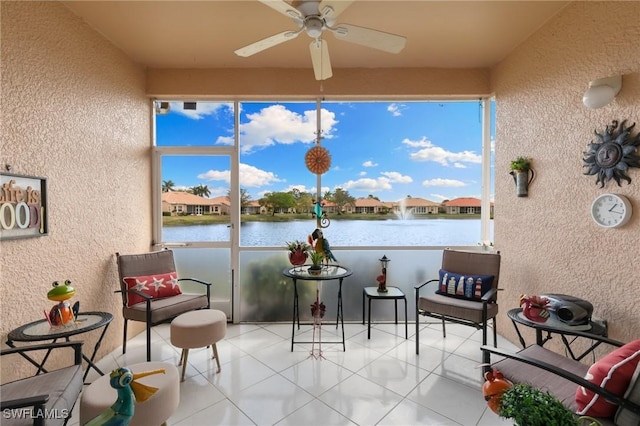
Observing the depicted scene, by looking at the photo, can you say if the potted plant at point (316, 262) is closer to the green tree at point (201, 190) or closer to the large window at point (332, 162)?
the large window at point (332, 162)

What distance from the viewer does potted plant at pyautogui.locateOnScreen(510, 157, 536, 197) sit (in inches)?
104

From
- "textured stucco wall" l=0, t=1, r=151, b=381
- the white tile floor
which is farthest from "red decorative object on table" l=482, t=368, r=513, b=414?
"textured stucco wall" l=0, t=1, r=151, b=381

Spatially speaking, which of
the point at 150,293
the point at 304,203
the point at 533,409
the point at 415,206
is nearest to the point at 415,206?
the point at 415,206

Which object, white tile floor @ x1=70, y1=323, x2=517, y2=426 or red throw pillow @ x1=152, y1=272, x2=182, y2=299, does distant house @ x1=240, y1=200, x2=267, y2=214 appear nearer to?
red throw pillow @ x1=152, y1=272, x2=182, y2=299

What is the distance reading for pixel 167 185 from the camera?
3.38 m

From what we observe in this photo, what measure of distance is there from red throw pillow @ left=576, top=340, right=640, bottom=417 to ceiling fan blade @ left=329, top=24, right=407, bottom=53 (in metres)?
1.98

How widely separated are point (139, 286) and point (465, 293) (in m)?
2.98

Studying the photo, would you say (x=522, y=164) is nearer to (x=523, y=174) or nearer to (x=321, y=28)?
(x=523, y=174)

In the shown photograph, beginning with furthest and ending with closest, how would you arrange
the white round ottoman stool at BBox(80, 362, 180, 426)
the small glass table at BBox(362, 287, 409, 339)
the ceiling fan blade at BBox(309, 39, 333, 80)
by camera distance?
the small glass table at BBox(362, 287, 409, 339)
the ceiling fan blade at BBox(309, 39, 333, 80)
the white round ottoman stool at BBox(80, 362, 180, 426)

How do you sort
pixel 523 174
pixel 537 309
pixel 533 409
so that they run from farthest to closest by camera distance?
pixel 523 174
pixel 537 309
pixel 533 409

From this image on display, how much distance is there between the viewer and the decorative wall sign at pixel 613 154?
182cm

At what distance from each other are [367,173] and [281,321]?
6.56ft

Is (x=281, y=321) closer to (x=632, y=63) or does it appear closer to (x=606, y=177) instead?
(x=606, y=177)

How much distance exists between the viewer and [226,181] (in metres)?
3.38
